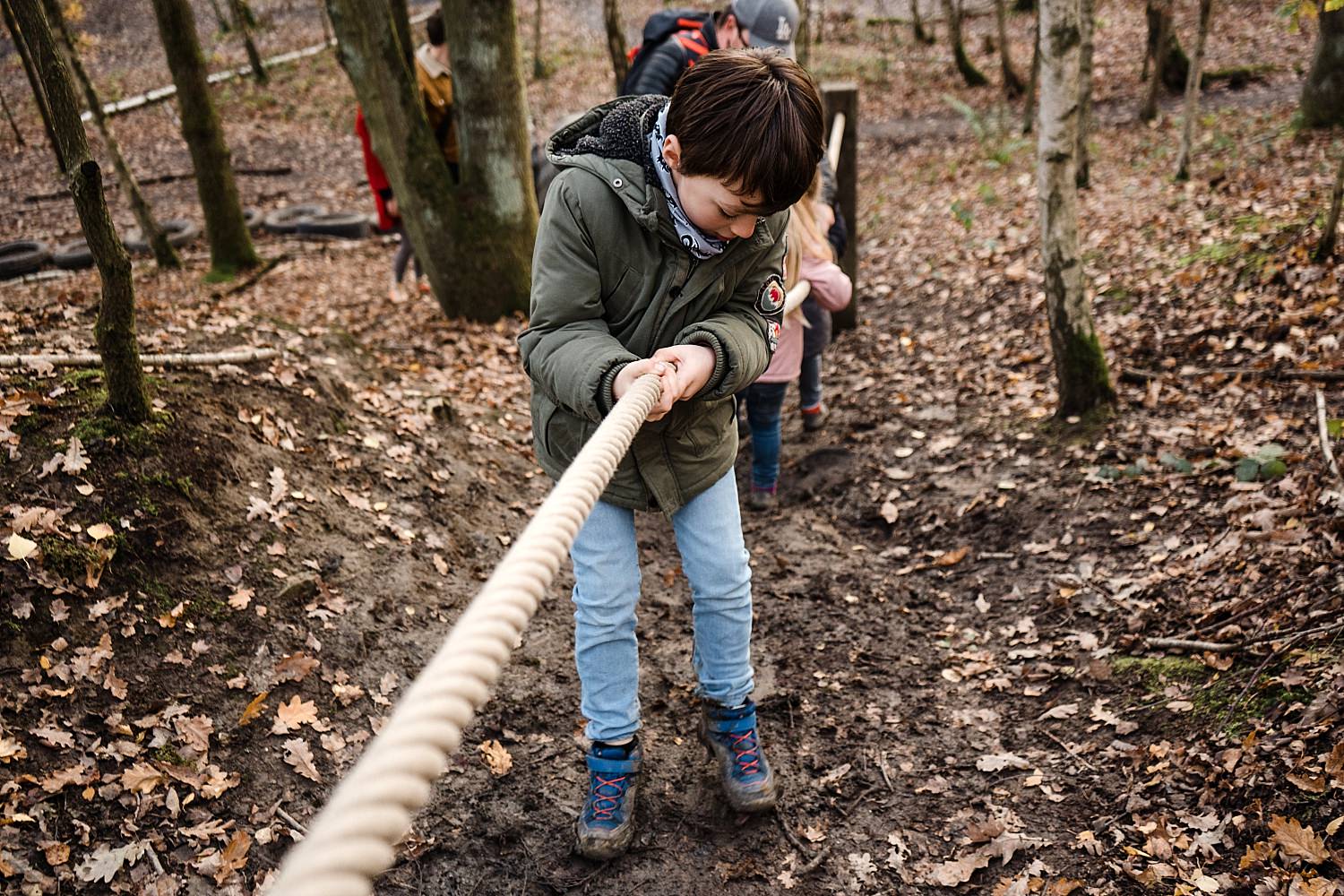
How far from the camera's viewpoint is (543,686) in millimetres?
3740

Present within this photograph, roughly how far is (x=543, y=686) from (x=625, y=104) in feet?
7.48

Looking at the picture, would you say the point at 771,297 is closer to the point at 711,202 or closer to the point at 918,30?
the point at 711,202

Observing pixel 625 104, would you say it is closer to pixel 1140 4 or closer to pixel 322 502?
pixel 322 502

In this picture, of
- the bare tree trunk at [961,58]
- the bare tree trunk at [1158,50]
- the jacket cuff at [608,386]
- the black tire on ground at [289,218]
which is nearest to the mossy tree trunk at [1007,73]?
the bare tree trunk at [961,58]

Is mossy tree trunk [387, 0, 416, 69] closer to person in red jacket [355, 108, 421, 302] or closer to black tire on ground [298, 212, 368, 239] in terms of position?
person in red jacket [355, 108, 421, 302]

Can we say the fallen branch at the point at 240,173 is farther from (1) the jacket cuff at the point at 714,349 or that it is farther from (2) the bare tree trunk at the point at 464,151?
(1) the jacket cuff at the point at 714,349

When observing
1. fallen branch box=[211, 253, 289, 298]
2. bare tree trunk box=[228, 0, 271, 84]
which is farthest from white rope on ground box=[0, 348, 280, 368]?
bare tree trunk box=[228, 0, 271, 84]

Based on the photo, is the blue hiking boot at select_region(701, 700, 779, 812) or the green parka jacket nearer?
the green parka jacket

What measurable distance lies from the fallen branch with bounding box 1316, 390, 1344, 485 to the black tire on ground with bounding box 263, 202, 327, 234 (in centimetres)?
1174

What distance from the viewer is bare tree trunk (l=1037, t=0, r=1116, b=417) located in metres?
4.77

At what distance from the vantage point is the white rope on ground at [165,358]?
4086 mm

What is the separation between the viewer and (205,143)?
31.0 ft

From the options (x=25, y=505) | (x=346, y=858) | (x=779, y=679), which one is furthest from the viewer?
(x=779, y=679)

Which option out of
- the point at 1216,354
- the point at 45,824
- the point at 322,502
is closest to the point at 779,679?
the point at 322,502
